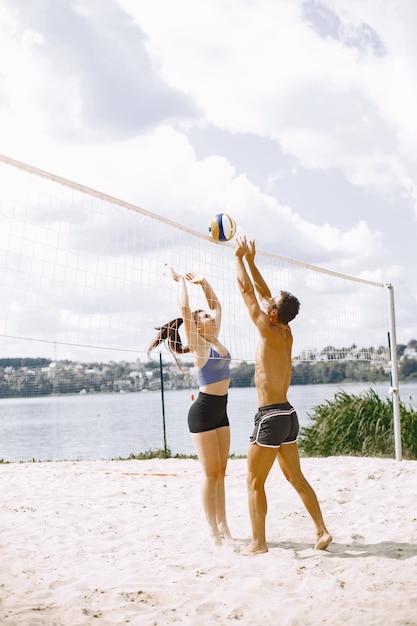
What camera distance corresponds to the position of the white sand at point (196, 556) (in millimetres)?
3506

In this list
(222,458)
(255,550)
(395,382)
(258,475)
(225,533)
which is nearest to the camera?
(258,475)

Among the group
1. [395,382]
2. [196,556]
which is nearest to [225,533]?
[196,556]

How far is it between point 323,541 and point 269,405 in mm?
962

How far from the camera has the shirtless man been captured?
4.24 metres

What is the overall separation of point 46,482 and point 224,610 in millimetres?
4292

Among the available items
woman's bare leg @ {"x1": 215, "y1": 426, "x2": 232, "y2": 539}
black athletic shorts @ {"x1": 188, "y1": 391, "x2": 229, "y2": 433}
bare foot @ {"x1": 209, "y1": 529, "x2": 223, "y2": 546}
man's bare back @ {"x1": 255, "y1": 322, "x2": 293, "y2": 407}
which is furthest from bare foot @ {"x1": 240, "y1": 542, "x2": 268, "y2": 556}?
man's bare back @ {"x1": 255, "y1": 322, "x2": 293, "y2": 407}

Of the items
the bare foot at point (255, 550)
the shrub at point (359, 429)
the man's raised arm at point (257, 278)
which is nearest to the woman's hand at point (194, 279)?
the man's raised arm at point (257, 278)

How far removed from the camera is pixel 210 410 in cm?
451

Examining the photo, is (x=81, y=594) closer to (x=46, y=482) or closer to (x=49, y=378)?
(x=46, y=482)

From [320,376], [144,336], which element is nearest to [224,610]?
[144,336]

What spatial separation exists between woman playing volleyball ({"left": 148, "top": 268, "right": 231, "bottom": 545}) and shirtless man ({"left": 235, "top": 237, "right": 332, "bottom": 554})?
317 mm

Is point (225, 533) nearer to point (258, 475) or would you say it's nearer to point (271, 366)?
point (258, 475)

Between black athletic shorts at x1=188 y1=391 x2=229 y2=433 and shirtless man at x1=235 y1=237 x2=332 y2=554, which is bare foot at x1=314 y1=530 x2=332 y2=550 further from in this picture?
black athletic shorts at x1=188 y1=391 x2=229 y2=433

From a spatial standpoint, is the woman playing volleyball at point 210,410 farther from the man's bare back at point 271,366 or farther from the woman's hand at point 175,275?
the man's bare back at point 271,366
